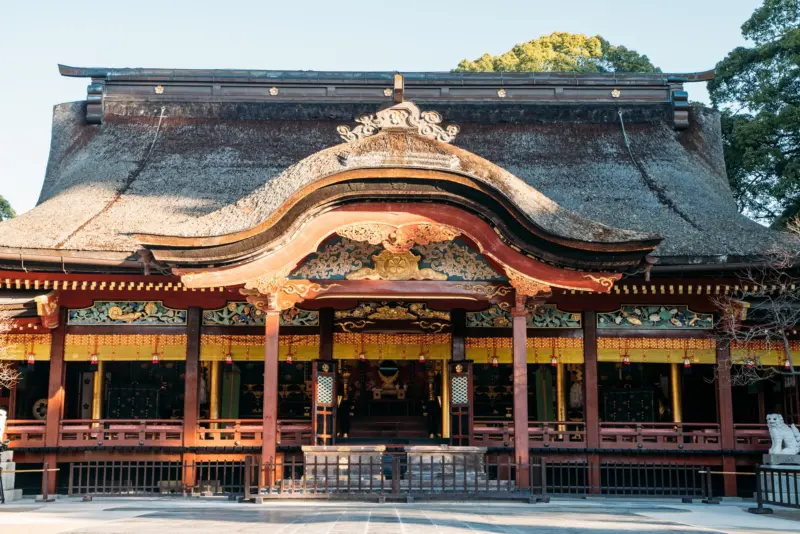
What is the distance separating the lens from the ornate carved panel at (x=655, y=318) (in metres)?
17.8

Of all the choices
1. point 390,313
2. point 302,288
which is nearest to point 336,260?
point 302,288

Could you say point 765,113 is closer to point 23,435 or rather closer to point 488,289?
point 488,289

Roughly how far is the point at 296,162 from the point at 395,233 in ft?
19.8

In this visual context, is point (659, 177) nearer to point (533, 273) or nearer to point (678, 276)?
point (678, 276)

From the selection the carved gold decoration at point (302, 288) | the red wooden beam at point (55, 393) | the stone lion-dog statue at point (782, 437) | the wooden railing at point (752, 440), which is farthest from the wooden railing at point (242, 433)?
the stone lion-dog statue at point (782, 437)

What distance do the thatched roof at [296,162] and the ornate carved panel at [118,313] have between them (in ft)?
4.96

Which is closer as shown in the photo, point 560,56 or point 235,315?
point 235,315

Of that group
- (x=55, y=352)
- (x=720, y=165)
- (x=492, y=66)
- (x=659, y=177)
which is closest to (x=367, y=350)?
(x=55, y=352)

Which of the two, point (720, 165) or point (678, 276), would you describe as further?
point (720, 165)

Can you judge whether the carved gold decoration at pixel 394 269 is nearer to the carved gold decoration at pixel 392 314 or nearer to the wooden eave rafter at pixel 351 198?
the wooden eave rafter at pixel 351 198

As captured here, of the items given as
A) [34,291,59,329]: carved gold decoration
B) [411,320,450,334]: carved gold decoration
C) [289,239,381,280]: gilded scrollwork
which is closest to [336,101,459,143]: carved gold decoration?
[289,239,381,280]: gilded scrollwork

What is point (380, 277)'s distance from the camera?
50.8ft

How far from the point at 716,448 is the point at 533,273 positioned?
558 centimetres

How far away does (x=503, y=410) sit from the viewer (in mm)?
22766
